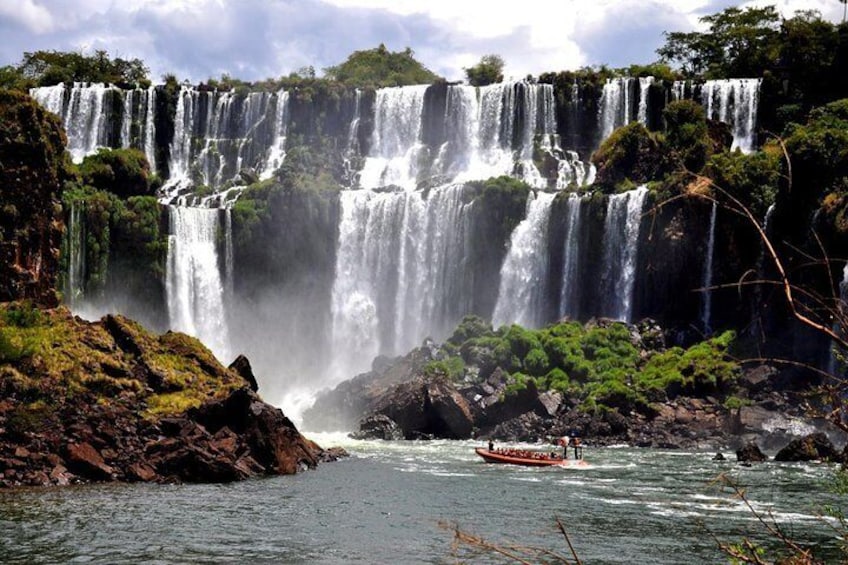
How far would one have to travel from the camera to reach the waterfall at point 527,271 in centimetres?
7888

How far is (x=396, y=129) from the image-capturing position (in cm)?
10025

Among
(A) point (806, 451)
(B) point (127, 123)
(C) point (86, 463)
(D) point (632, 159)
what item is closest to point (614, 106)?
(D) point (632, 159)

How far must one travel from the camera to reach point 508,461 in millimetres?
46062

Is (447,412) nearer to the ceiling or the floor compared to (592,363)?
nearer to the floor

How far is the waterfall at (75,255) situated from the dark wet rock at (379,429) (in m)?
27.4

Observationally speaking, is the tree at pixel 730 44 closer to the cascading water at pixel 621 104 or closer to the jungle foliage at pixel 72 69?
the cascading water at pixel 621 104

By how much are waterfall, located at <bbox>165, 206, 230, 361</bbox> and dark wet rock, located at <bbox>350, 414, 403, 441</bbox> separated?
24485mm

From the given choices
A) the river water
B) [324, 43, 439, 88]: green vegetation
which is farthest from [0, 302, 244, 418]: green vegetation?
[324, 43, 439, 88]: green vegetation

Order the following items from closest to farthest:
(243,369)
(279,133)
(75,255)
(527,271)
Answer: (243,369)
(75,255)
(527,271)
(279,133)

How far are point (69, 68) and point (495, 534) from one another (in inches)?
3651

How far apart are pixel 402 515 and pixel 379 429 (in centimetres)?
2877

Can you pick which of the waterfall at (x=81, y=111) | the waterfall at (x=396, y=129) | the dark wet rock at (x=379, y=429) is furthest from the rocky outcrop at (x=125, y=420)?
the waterfall at (x=396, y=129)

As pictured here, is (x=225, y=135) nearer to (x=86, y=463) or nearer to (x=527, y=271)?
(x=527, y=271)

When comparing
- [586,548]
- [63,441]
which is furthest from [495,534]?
[63,441]
